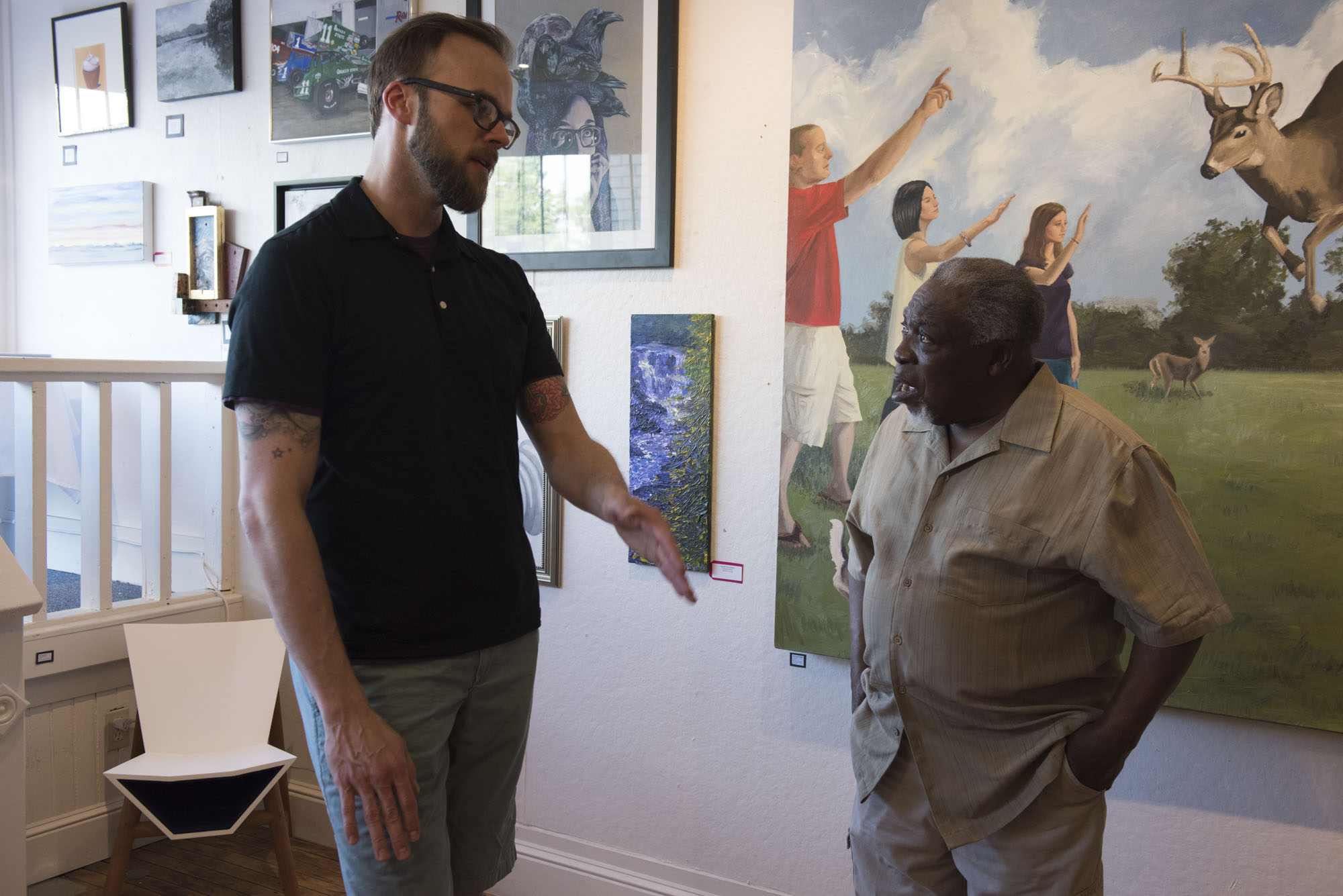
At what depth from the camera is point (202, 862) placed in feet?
9.77

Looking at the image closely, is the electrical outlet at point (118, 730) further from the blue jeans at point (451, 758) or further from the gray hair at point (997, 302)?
the gray hair at point (997, 302)

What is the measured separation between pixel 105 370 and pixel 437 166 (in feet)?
6.36

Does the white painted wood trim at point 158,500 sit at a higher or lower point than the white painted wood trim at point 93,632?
higher

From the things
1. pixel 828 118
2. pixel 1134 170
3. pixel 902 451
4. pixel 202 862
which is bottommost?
pixel 202 862

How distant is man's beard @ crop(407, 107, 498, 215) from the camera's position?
4.80 feet

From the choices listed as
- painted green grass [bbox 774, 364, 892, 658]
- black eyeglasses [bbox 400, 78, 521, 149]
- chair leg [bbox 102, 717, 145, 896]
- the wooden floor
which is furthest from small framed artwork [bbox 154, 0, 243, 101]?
the wooden floor

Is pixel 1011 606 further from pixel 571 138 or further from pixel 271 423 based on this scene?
pixel 571 138

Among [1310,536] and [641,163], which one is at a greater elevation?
[641,163]

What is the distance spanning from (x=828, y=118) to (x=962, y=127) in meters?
0.31

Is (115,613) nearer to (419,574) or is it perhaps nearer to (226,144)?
(226,144)

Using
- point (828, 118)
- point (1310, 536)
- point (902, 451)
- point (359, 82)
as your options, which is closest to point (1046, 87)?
point (828, 118)

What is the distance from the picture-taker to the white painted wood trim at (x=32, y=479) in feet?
9.12

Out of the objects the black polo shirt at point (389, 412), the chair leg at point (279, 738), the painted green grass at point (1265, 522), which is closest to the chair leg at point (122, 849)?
the chair leg at point (279, 738)

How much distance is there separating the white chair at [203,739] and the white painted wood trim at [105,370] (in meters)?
0.74
